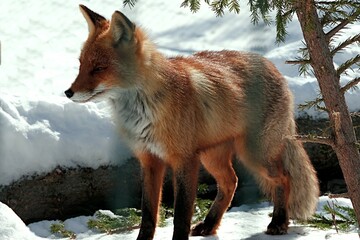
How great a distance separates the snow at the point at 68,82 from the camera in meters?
5.33

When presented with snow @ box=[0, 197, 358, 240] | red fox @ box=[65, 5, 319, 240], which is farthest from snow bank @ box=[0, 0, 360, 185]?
red fox @ box=[65, 5, 319, 240]

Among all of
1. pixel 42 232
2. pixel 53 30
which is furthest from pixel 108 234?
pixel 53 30

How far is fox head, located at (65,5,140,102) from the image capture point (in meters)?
3.99

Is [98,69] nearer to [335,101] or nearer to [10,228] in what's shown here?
[10,228]

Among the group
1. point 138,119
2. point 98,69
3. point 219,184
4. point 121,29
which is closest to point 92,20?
point 121,29

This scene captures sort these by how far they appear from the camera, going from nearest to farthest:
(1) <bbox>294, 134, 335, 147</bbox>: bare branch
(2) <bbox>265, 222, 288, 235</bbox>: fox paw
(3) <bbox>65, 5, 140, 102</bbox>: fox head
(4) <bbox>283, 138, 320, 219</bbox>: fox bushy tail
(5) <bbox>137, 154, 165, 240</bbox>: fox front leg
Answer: (1) <bbox>294, 134, 335, 147</bbox>: bare branch → (3) <bbox>65, 5, 140, 102</bbox>: fox head → (5) <bbox>137, 154, 165, 240</bbox>: fox front leg → (2) <bbox>265, 222, 288, 235</bbox>: fox paw → (4) <bbox>283, 138, 320, 219</bbox>: fox bushy tail

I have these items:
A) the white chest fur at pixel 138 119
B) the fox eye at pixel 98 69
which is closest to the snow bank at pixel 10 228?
the white chest fur at pixel 138 119

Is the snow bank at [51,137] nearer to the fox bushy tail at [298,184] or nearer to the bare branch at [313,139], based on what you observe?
the fox bushy tail at [298,184]

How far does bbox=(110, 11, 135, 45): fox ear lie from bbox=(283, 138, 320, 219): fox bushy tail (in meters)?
1.53

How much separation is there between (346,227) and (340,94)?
1480 mm

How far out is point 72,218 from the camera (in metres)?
5.56

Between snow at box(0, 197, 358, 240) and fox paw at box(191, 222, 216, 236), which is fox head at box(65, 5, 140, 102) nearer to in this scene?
snow at box(0, 197, 358, 240)

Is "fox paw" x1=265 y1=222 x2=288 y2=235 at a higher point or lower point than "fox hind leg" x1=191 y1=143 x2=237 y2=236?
lower

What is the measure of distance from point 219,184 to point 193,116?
0.90 metres
